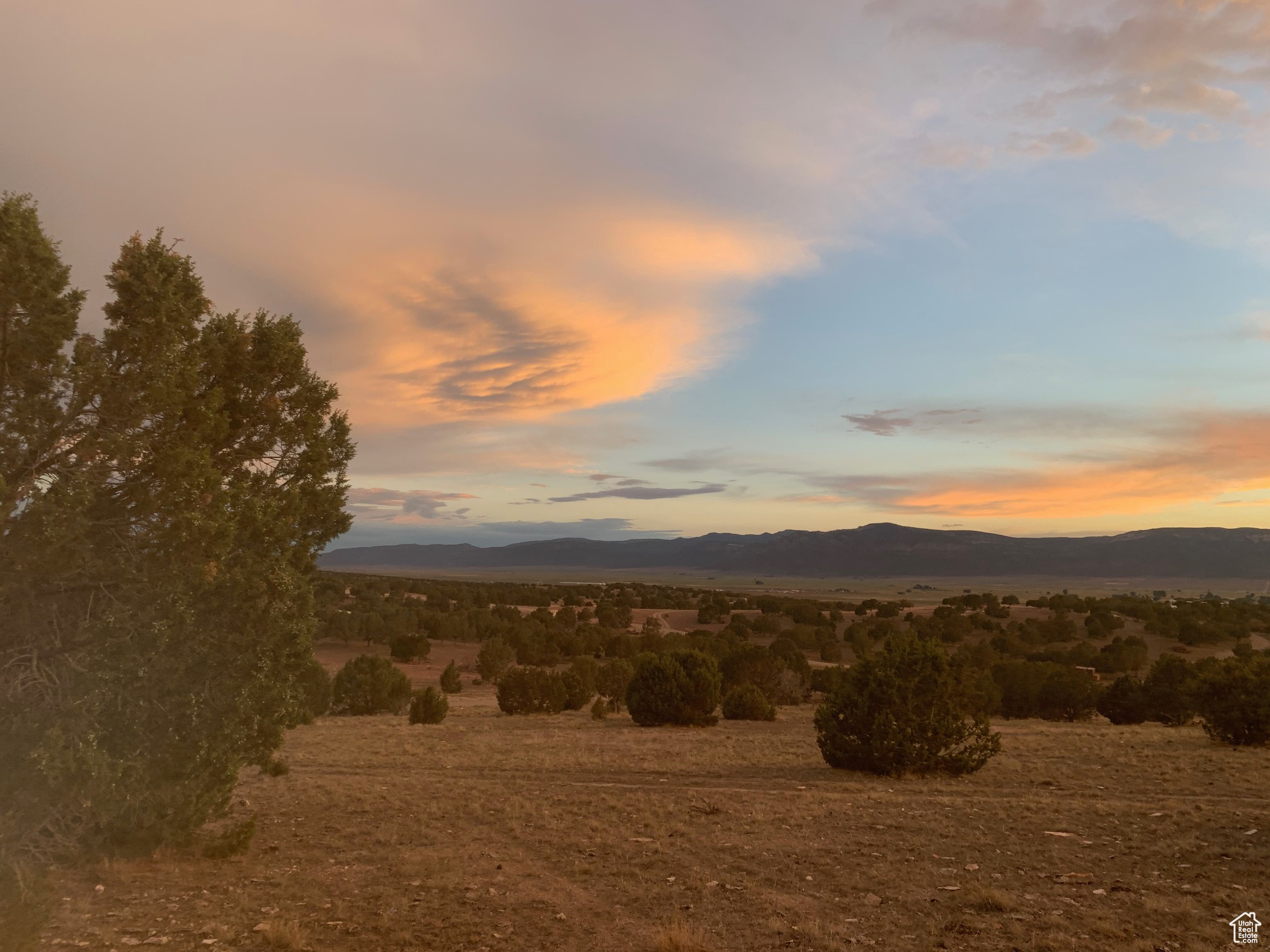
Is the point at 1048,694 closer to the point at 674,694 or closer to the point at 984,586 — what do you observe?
the point at 674,694

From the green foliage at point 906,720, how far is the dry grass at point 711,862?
52 cm

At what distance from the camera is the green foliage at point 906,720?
49.3 feet

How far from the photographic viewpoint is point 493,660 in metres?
40.3

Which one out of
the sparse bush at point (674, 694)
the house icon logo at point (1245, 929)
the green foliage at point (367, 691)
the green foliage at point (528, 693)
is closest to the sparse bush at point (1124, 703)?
the sparse bush at point (674, 694)

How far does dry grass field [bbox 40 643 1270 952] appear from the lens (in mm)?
6949

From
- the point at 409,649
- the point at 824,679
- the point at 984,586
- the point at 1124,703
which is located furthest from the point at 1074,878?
the point at 984,586

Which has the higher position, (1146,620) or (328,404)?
(328,404)

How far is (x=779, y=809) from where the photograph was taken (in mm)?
12078

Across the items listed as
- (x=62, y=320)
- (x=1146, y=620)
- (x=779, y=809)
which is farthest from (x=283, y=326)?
(x=1146, y=620)

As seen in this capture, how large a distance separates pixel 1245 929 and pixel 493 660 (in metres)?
36.7

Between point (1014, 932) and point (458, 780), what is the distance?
35.8 ft

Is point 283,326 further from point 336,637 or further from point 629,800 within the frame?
point 336,637

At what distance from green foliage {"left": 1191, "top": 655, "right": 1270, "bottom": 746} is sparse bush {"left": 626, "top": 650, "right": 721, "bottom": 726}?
42.5 feet

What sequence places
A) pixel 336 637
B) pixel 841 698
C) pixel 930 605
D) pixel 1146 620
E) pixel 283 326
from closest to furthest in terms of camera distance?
pixel 283 326, pixel 841 698, pixel 336 637, pixel 1146 620, pixel 930 605
